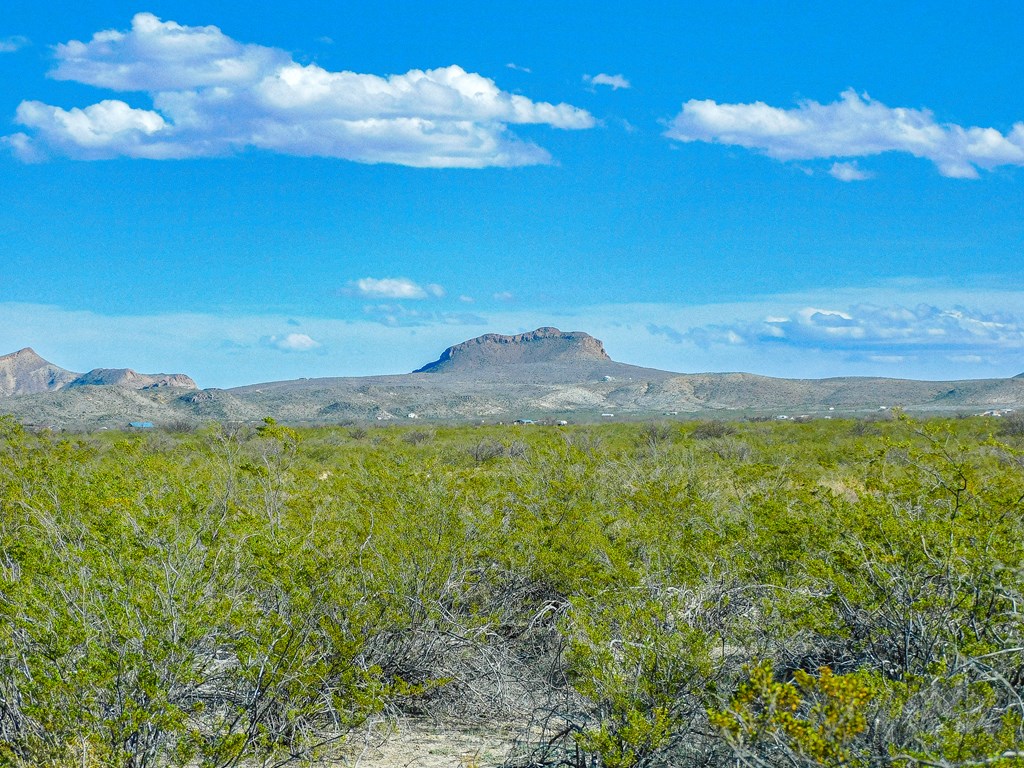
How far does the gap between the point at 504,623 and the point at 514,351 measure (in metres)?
169

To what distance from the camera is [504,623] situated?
10.9 meters

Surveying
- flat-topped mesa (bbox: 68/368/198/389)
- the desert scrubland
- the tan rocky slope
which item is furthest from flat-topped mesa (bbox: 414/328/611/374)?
the desert scrubland

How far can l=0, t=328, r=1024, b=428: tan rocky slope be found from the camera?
8719 centimetres

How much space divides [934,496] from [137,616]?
8.30 metres

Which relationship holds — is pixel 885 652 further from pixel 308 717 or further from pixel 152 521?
pixel 152 521

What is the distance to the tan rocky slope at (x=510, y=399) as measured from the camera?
87.2 meters

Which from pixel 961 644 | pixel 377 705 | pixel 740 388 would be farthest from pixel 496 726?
pixel 740 388

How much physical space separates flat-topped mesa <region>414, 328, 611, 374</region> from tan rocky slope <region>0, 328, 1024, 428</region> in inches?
1279

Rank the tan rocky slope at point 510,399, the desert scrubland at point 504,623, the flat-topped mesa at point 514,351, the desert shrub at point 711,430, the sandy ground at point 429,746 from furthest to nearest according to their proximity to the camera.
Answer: the flat-topped mesa at point 514,351 → the tan rocky slope at point 510,399 → the desert shrub at point 711,430 → the sandy ground at point 429,746 → the desert scrubland at point 504,623

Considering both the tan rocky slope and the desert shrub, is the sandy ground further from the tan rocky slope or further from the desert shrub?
the tan rocky slope

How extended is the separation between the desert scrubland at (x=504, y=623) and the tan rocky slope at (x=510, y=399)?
6851cm

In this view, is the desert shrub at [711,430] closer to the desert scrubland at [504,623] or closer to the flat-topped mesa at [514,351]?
the desert scrubland at [504,623]

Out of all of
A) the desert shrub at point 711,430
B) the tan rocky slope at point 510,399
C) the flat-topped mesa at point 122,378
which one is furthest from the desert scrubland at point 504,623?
the flat-topped mesa at point 122,378

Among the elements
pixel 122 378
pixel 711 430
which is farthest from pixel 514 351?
pixel 711 430
